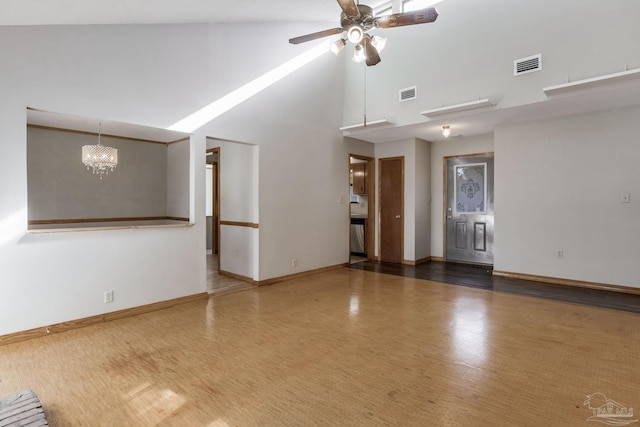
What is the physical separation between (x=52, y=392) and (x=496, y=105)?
18.3 ft

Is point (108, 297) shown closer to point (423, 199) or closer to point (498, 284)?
point (498, 284)

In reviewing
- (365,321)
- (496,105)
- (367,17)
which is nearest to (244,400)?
(365,321)

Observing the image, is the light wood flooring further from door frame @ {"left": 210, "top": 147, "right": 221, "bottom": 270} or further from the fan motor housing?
the fan motor housing

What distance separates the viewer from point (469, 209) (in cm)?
668

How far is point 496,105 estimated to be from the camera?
4629 millimetres

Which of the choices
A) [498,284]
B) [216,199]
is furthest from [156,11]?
[498,284]

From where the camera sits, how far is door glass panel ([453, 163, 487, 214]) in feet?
21.4

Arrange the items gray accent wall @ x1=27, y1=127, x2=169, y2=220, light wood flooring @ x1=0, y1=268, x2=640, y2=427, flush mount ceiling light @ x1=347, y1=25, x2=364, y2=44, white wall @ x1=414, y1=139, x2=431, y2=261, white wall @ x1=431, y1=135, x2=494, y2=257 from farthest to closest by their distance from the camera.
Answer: white wall @ x1=431, y1=135, x2=494, y2=257
white wall @ x1=414, y1=139, x2=431, y2=261
gray accent wall @ x1=27, y1=127, x2=169, y2=220
flush mount ceiling light @ x1=347, y1=25, x2=364, y2=44
light wood flooring @ x1=0, y1=268, x2=640, y2=427

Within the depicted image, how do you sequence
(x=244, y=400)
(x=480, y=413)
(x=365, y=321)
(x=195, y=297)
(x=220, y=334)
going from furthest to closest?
(x=195, y=297), (x=365, y=321), (x=220, y=334), (x=244, y=400), (x=480, y=413)

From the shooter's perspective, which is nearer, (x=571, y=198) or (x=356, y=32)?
(x=356, y=32)

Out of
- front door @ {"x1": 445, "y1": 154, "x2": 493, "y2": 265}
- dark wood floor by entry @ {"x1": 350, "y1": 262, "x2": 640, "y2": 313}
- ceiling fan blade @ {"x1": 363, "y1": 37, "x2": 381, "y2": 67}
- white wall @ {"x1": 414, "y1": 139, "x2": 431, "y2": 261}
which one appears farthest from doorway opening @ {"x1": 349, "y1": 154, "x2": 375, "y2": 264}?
ceiling fan blade @ {"x1": 363, "y1": 37, "x2": 381, "y2": 67}

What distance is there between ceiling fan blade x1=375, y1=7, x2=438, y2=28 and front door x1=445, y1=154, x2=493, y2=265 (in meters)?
4.26

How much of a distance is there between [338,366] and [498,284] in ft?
11.8

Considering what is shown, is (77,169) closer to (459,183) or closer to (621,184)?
(459,183)
